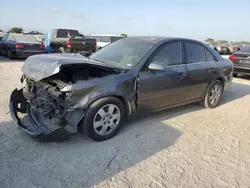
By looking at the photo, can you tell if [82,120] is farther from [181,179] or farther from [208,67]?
[208,67]

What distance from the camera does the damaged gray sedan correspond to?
352 centimetres

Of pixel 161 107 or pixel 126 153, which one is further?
pixel 161 107

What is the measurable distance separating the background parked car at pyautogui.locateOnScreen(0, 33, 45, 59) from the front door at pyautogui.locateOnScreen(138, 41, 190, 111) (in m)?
9.93

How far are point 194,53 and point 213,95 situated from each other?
1.25 meters

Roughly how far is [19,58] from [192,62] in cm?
1116

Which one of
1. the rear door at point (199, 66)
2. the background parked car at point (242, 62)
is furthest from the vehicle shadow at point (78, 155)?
→ the background parked car at point (242, 62)

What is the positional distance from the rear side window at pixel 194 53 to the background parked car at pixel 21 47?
9.85 m

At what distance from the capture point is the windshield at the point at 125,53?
4270 mm

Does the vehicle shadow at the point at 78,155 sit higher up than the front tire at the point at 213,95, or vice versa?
the front tire at the point at 213,95

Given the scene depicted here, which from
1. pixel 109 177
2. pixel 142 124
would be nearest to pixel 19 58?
pixel 142 124

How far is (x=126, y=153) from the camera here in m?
3.50

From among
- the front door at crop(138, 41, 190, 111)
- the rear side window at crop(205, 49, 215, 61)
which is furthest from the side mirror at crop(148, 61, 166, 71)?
the rear side window at crop(205, 49, 215, 61)

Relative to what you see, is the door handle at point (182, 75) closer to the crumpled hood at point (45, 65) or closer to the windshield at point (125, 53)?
the windshield at point (125, 53)

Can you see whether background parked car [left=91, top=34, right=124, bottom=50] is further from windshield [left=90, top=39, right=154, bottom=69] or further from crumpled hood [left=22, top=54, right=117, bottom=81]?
crumpled hood [left=22, top=54, right=117, bottom=81]
